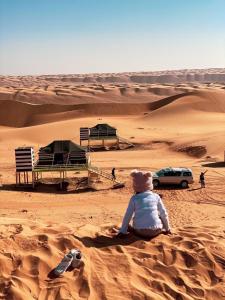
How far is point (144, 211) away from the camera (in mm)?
8906

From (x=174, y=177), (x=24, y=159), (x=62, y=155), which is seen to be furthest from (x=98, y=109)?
(x=174, y=177)

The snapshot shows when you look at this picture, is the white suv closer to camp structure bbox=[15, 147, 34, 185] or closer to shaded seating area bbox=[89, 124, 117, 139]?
camp structure bbox=[15, 147, 34, 185]

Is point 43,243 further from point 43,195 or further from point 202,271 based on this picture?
point 43,195

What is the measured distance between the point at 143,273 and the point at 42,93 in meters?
99.2

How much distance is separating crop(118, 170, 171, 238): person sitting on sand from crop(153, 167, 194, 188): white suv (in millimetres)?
16487

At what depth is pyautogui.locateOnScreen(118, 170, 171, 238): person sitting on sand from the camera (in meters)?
8.91

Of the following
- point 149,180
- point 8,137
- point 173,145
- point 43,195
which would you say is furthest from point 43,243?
point 8,137

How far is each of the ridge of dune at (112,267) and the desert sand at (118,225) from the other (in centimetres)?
2

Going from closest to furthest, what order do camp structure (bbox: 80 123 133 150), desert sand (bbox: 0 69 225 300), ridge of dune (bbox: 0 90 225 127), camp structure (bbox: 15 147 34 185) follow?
desert sand (bbox: 0 69 225 300) < camp structure (bbox: 15 147 34 185) < camp structure (bbox: 80 123 133 150) < ridge of dune (bbox: 0 90 225 127)

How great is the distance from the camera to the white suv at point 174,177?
25442 millimetres

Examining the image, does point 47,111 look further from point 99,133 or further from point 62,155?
point 62,155

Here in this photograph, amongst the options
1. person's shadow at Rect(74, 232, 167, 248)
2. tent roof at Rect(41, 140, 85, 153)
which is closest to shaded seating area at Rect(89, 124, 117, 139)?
tent roof at Rect(41, 140, 85, 153)

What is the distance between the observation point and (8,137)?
51.1m

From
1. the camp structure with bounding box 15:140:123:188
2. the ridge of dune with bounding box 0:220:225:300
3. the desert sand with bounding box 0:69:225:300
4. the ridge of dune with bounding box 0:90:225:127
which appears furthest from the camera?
the ridge of dune with bounding box 0:90:225:127
